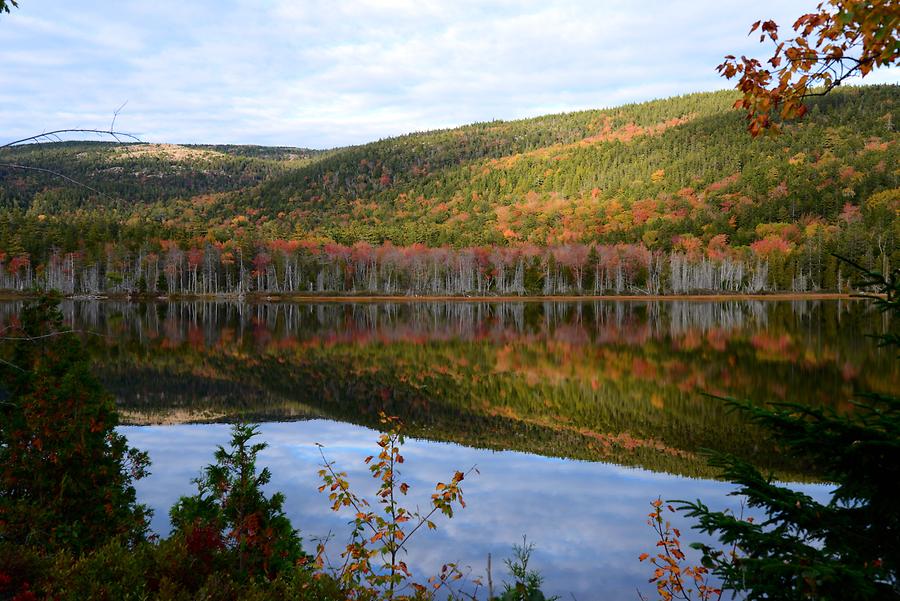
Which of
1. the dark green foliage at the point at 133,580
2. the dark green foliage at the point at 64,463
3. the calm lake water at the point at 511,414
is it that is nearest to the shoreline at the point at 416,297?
the calm lake water at the point at 511,414

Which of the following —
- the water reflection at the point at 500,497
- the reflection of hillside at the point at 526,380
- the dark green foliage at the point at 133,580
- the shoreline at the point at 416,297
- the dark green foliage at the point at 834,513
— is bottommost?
the shoreline at the point at 416,297

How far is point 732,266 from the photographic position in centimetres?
13050

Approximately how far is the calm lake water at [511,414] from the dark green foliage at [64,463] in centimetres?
112

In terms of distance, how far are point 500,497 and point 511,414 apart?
29.0ft

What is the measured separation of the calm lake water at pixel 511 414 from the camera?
1148cm

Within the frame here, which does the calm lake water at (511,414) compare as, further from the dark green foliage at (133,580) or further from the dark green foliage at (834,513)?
the dark green foliage at (834,513)

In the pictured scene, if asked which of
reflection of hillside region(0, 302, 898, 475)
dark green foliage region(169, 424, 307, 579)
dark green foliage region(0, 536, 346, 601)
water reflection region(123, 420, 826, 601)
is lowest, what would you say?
reflection of hillside region(0, 302, 898, 475)

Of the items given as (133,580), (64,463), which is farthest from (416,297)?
(133,580)

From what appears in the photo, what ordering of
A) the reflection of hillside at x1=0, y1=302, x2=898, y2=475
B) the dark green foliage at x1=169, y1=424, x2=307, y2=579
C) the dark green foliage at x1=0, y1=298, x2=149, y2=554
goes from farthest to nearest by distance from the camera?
the reflection of hillside at x1=0, y1=302, x2=898, y2=475
the dark green foliage at x1=0, y1=298, x2=149, y2=554
the dark green foliage at x1=169, y1=424, x2=307, y2=579

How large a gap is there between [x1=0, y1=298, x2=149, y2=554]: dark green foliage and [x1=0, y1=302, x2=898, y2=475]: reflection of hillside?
1101 cm

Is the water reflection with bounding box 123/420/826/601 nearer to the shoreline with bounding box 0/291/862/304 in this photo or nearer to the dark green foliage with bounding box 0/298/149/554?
the dark green foliage with bounding box 0/298/149/554

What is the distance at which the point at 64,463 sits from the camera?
820 centimetres

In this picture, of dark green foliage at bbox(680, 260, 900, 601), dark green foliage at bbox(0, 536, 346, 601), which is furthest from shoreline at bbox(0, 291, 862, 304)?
dark green foliage at bbox(680, 260, 900, 601)

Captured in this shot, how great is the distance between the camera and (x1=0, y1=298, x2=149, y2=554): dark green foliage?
777 centimetres
